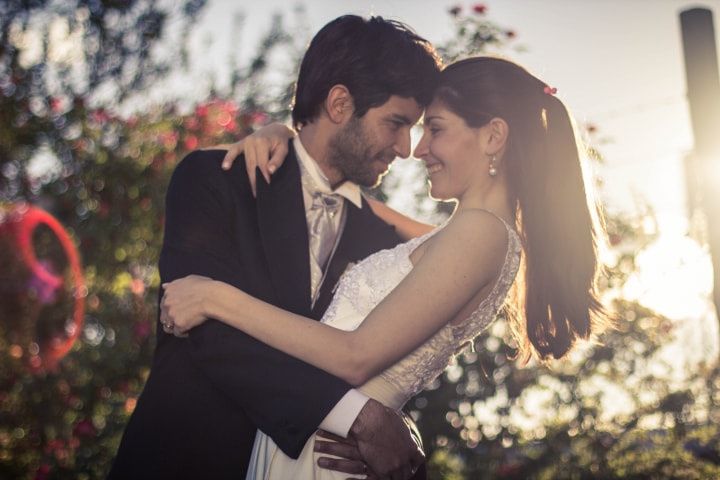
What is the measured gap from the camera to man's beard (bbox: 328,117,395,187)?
12.8ft

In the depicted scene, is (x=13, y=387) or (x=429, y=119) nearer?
(x=429, y=119)

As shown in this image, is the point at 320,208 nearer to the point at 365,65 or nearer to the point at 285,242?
the point at 285,242

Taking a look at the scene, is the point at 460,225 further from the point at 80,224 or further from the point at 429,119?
the point at 80,224

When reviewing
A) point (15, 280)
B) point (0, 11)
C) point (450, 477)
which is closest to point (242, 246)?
point (450, 477)

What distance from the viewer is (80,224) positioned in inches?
307

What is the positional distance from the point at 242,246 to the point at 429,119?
947 millimetres

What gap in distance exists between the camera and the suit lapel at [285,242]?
3.25 m

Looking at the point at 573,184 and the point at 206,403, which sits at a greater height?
the point at 573,184

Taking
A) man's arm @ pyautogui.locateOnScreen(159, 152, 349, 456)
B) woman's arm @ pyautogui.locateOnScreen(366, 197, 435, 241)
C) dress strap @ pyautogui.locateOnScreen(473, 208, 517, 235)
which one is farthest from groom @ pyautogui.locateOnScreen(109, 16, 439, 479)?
dress strap @ pyautogui.locateOnScreen(473, 208, 517, 235)

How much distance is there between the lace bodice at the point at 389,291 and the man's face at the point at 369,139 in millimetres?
623

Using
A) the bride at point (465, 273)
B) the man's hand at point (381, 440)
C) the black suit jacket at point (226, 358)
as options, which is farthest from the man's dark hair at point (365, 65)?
the man's hand at point (381, 440)

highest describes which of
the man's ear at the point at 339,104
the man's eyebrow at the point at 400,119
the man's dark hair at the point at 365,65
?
the man's dark hair at the point at 365,65

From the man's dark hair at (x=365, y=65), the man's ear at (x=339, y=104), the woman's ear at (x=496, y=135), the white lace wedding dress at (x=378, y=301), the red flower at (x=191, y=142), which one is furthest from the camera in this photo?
the red flower at (x=191, y=142)

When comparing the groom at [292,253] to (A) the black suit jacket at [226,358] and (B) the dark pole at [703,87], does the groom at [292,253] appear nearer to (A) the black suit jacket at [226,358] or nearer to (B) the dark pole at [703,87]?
(A) the black suit jacket at [226,358]
